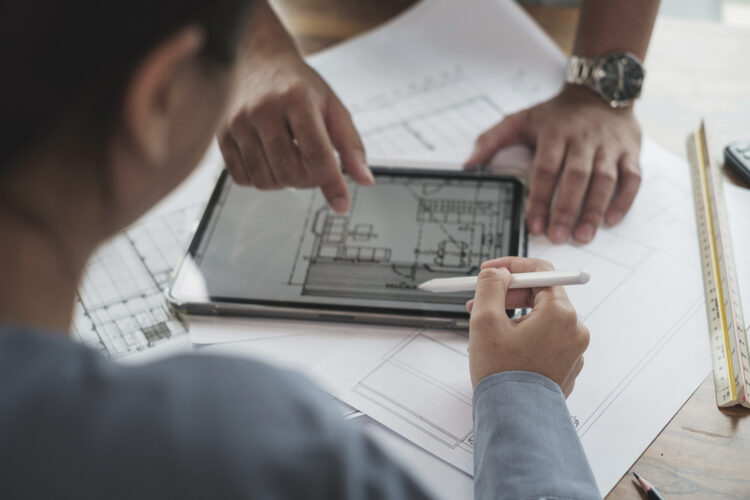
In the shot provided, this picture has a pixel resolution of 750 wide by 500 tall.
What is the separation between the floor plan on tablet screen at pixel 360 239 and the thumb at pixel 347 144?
49 millimetres

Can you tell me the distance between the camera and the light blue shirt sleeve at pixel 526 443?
1.45 feet

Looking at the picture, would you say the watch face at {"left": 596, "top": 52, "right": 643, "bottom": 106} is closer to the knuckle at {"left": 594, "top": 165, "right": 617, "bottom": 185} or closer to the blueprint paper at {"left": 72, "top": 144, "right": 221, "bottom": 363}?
the knuckle at {"left": 594, "top": 165, "right": 617, "bottom": 185}

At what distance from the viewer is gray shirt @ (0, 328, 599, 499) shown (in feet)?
0.89

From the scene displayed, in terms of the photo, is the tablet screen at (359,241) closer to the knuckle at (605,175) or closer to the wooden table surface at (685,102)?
the knuckle at (605,175)

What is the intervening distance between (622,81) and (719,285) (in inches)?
11.5

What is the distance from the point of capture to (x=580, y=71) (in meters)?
0.80

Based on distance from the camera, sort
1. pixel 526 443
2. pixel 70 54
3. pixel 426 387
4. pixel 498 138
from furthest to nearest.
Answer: pixel 498 138
pixel 426 387
pixel 526 443
pixel 70 54

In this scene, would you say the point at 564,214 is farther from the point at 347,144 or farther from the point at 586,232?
the point at 347,144

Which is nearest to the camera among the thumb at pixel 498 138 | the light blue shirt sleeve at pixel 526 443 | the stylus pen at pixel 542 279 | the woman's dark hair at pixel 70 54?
the woman's dark hair at pixel 70 54

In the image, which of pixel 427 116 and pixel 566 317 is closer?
pixel 566 317

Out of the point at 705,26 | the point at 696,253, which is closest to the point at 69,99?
the point at 696,253

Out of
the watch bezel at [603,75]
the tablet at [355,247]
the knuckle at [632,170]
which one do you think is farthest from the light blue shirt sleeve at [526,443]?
the watch bezel at [603,75]

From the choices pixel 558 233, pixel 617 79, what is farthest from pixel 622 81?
pixel 558 233

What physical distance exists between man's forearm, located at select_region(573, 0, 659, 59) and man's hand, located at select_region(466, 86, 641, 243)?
0.07m
